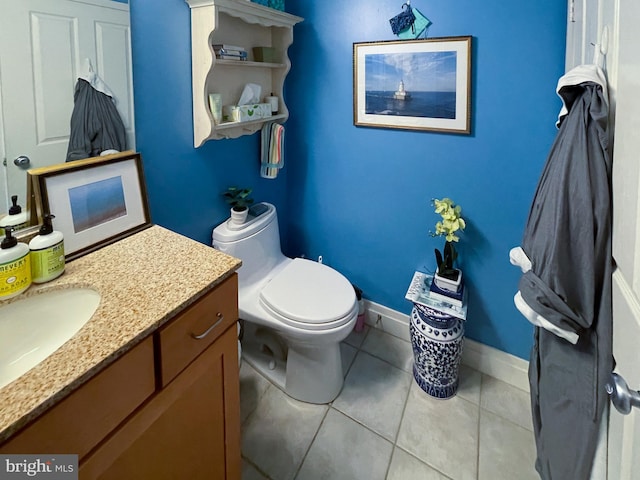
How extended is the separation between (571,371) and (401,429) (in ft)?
2.63

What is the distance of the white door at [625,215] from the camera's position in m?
0.57

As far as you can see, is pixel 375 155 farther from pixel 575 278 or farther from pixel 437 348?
pixel 575 278

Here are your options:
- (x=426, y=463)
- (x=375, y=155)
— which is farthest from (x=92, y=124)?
(x=426, y=463)

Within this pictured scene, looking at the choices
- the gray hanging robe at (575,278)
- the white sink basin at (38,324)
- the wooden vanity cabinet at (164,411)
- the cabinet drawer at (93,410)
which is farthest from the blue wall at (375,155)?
the cabinet drawer at (93,410)

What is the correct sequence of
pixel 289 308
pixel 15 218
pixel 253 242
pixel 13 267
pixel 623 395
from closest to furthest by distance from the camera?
1. pixel 623 395
2. pixel 13 267
3. pixel 15 218
4. pixel 289 308
5. pixel 253 242

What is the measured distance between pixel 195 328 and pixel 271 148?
1253 millimetres

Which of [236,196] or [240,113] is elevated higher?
[240,113]

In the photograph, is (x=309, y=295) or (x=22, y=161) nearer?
(x=22, y=161)

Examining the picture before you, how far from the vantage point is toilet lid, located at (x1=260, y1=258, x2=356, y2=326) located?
1.50 metres

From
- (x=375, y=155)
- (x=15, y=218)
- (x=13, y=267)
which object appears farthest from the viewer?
(x=375, y=155)

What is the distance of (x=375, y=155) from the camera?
74.8 inches

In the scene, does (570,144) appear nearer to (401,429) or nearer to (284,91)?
(401,429)

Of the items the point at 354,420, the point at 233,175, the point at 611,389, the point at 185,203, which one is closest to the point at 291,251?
the point at 233,175

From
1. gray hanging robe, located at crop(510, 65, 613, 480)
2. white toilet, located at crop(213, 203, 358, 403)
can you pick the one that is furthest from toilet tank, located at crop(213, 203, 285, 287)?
gray hanging robe, located at crop(510, 65, 613, 480)
